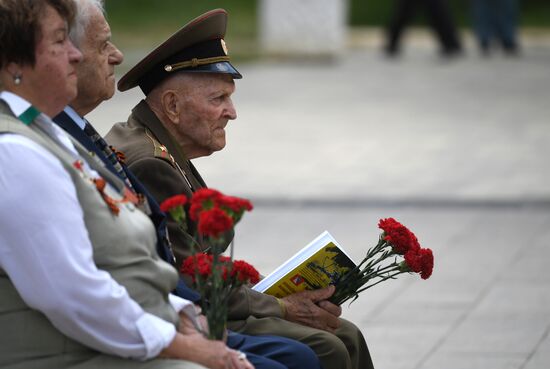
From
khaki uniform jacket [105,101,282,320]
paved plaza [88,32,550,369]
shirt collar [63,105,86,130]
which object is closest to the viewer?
shirt collar [63,105,86,130]

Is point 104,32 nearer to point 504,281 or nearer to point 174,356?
point 174,356

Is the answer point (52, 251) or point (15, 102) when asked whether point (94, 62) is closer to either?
point (15, 102)

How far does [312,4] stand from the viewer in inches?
679

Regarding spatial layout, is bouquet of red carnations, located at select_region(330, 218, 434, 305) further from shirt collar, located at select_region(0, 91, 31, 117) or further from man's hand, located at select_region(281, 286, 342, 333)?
shirt collar, located at select_region(0, 91, 31, 117)

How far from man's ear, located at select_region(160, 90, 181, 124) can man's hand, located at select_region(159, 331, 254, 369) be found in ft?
3.36

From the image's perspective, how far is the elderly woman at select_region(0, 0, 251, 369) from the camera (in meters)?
2.97

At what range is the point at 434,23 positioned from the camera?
57.3ft

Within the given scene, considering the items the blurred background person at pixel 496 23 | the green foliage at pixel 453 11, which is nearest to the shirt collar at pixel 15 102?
the blurred background person at pixel 496 23

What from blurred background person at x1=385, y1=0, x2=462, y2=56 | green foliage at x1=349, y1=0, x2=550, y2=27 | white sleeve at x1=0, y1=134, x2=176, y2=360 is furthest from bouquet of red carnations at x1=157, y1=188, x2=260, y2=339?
green foliage at x1=349, y1=0, x2=550, y2=27

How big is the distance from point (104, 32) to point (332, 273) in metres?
0.98

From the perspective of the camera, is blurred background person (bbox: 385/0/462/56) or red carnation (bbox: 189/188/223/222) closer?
red carnation (bbox: 189/188/223/222)

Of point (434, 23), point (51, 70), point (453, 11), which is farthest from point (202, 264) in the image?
point (453, 11)

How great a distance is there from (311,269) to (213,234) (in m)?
0.77

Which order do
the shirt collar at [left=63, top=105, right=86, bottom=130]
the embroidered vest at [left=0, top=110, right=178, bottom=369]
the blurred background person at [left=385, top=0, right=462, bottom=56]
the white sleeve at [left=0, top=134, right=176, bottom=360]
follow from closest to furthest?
1. the white sleeve at [left=0, top=134, right=176, bottom=360]
2. the embroidered vest at [left=0, top=110, right=178, bottom=369]
3. the shirt collar at [left=63, top=105, right=86, bottom=130]
4. the blurred background person at [left=385, top=0, right=462, bottom=56]
